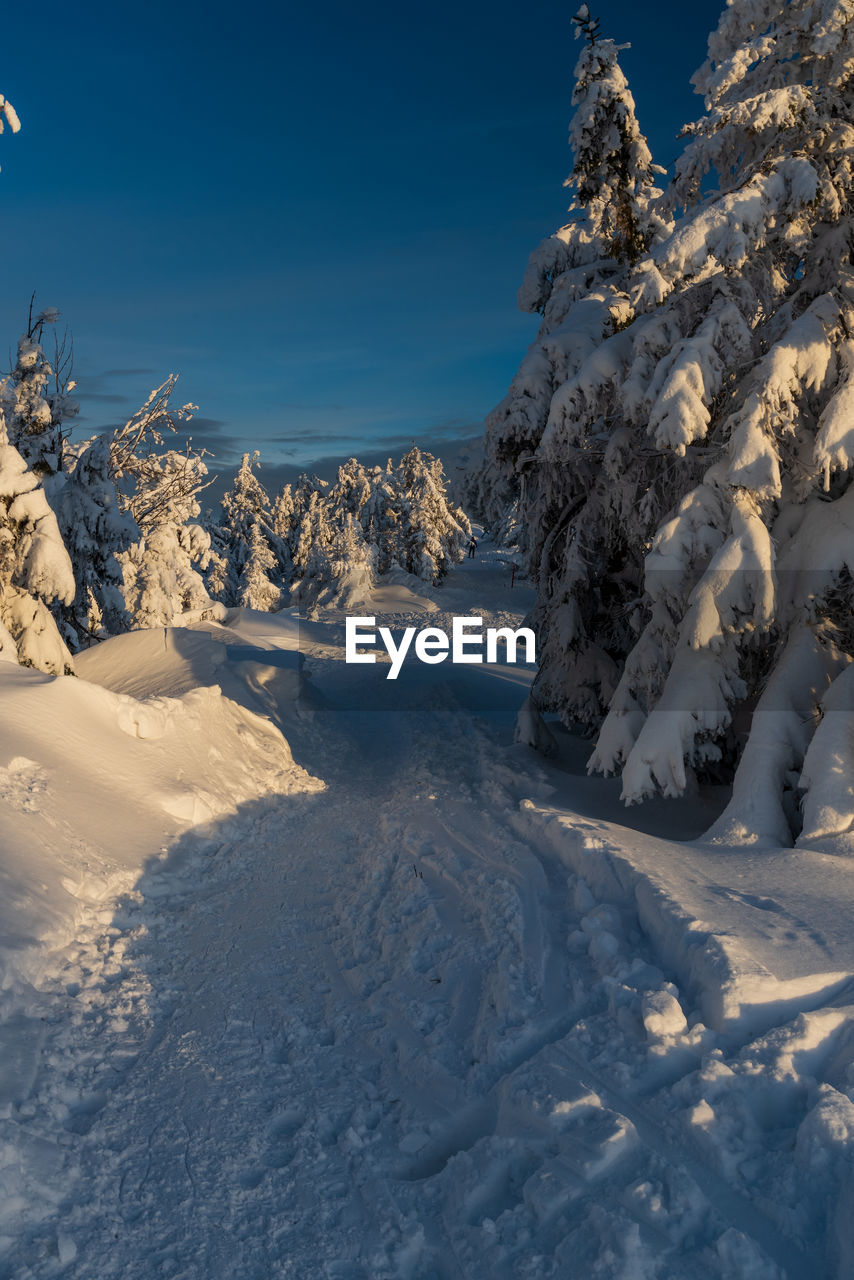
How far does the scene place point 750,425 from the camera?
7266 millimetres

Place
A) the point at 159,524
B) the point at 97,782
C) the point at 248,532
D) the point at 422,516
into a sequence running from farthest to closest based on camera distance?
the point at 248,532, the point at 422,516, the point at 159,524, the point at 97,782

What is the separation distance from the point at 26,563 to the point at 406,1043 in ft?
35.7

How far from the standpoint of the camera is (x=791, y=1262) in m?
2.83

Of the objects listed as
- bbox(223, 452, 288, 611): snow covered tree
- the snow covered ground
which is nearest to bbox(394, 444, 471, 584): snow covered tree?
bbox(223, 452, 288, 611): snow covered tree

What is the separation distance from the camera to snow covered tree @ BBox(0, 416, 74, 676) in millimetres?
12453

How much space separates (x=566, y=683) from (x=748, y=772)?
17.5 feet

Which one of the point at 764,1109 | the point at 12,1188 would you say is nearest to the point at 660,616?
the point at 764,1109

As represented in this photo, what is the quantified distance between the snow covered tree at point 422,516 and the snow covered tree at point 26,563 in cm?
3407

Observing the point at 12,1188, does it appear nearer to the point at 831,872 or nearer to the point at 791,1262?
the point at 791,1262

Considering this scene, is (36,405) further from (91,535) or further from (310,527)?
(310,527)

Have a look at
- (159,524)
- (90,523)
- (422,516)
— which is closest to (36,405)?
(90,523)

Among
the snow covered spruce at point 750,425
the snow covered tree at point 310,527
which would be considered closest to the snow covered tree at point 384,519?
the snow covered tree at point 310,527

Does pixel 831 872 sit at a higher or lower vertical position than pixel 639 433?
lower

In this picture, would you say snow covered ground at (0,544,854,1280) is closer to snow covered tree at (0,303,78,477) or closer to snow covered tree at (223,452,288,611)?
snow covered tree at (0,303,78,477)
